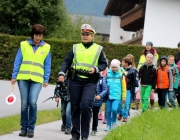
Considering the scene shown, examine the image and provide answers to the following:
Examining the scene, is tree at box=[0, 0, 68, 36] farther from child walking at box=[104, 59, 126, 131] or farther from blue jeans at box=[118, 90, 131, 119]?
child walking at box=[104, 59, 126, 131]

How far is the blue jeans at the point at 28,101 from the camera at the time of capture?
32.4ft

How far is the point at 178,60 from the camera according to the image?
1873 cm

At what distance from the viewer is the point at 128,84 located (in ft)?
47.7

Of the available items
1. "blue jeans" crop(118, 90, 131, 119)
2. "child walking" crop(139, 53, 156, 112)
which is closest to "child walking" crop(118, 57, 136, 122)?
"blue jeans" crop(118, 90, 131, 119)

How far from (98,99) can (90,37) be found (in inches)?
72.6

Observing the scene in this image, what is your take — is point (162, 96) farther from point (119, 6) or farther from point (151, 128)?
point (119, 6)

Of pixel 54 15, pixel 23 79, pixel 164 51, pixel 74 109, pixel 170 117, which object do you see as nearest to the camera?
pixel 74 109

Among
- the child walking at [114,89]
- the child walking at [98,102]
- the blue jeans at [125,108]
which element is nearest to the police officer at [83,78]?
the child walking at [98,102]

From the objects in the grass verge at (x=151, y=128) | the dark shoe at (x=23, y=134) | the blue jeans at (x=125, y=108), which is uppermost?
the blue jeans at (x=125, y=108)

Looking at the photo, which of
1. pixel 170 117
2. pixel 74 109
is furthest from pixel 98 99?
pixel 170 117

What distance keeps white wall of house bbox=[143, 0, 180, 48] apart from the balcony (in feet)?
3.09

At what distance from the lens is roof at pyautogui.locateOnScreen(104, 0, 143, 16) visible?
154ft

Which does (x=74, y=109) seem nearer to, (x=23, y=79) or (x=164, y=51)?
(x=23, y=79)

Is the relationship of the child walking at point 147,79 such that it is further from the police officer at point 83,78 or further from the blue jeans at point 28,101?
the police officer at point 83,78
